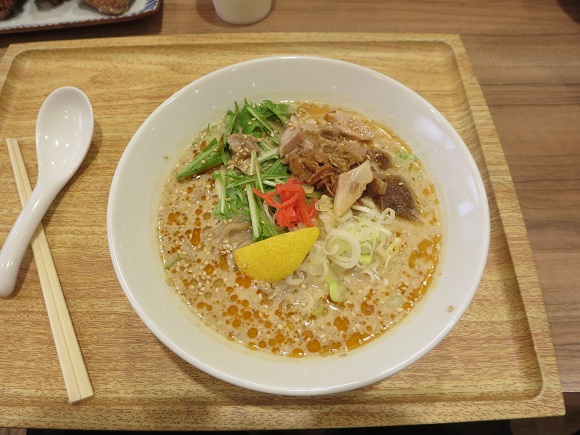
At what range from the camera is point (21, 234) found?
149 cm

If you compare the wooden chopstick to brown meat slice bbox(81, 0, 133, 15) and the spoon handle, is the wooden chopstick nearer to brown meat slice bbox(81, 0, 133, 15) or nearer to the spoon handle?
the spoon handle

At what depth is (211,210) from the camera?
1545 mm

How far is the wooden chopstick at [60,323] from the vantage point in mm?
1271

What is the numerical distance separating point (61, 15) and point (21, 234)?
1.46 m

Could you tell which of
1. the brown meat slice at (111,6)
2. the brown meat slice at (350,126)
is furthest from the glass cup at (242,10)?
the brown meat slice at (350,126)

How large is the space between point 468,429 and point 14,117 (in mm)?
2390

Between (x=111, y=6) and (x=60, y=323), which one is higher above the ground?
(x=111, y=6)

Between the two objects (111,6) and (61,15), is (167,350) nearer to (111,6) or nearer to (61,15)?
(111,6)

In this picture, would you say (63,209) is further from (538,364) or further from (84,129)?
(538,364)

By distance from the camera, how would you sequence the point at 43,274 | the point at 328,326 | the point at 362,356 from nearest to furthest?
1. the point at 362,356
2. the point at 328,326
3. the point at 43,274

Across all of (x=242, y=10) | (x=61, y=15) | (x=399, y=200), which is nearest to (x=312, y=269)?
(x=399, y=200)

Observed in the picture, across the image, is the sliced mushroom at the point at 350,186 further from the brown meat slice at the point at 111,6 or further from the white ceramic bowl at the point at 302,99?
Answer: the brown meat slice at the point at 111,6

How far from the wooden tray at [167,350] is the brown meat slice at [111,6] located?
54 centimetres

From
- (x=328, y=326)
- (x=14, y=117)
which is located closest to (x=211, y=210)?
(x=328, y=326)
